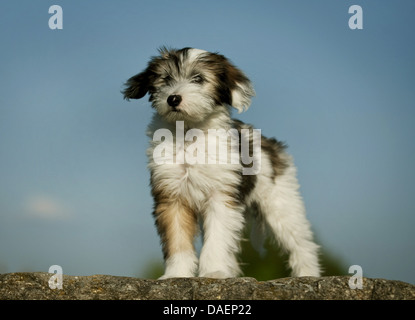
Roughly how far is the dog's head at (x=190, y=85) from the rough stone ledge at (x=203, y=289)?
5.56 feet

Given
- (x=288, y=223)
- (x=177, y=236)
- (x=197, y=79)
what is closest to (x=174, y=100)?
(x=197, y=79)

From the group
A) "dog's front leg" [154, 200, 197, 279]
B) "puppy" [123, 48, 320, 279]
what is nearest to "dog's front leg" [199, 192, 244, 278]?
"puppy" [123, 48, 320, 279]

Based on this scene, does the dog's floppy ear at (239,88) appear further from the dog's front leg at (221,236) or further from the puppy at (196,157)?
→ the dog's front leg at (221,236)

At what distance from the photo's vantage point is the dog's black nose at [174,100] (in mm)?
5082

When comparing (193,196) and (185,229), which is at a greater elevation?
(193,196)

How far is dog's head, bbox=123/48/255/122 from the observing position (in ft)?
17.0

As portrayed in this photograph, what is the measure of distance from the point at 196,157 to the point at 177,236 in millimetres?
842

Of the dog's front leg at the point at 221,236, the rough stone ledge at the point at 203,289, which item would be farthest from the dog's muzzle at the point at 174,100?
the rough stone ledge at the point at 203,289

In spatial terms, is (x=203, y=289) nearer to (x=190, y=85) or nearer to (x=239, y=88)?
(x=190, y=85)

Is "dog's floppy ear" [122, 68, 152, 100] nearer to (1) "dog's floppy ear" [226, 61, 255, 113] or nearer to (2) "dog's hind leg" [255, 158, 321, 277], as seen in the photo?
(1) "dog's floppy ear" [226, 61, 255, 113]
